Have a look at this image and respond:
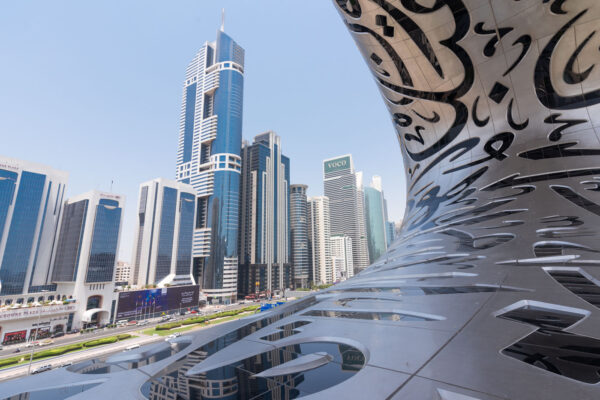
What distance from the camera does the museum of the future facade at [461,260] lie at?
92.1 inches

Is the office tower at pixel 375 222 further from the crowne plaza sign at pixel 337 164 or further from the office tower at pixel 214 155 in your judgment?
the office tower at pixel 214 155

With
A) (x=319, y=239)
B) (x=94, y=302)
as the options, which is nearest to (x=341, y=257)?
(x=319, y=239)

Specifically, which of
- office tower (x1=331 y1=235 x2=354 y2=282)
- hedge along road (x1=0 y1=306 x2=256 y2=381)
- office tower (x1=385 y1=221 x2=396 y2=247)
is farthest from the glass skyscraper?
hedge along road (x1=0 y1=306 x2=256 y2=381)

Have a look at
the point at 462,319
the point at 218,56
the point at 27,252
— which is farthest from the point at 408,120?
the point at 218,56

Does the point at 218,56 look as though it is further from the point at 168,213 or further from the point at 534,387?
the point at 534,387

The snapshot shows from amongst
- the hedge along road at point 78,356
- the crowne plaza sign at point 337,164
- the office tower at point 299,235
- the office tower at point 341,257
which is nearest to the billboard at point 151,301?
the hedge along road at point 78,356

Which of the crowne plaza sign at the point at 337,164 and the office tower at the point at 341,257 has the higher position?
the crowne plaza sign at the point at 337,164

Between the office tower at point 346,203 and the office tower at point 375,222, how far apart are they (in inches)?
505

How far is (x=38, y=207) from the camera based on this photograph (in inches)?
1804

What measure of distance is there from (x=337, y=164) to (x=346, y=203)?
846 inches

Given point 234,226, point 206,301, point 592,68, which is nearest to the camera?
point 592,68

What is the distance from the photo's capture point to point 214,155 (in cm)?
7194

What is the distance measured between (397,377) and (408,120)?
12.7 metres

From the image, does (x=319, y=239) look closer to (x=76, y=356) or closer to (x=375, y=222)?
(x=375, y=222)
